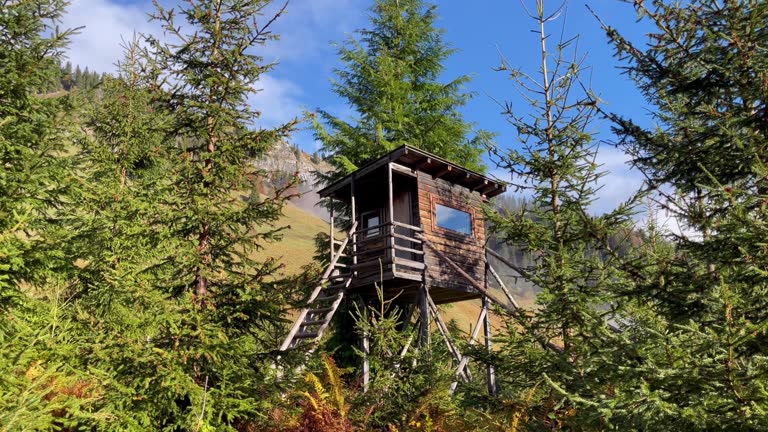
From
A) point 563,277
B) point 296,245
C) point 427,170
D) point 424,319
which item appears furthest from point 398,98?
point 296,245

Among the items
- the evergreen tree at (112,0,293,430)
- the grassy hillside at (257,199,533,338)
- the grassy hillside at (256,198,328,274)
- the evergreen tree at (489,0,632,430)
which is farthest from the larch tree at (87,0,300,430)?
the grassy hillside at (257,199,533,338)

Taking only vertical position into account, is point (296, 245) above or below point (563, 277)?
above

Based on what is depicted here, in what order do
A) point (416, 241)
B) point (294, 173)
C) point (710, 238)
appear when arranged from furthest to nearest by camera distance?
point (416, 241) → point (294, 173) → point (710, 238)

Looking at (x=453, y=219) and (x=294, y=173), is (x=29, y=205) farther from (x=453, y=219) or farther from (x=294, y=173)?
(x=453, y=219)

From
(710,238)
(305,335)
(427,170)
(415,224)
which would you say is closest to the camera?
(710,238)

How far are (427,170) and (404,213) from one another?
5.50 feet

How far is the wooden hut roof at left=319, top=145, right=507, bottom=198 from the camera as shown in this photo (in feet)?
50.2

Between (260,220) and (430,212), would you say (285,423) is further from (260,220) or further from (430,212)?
(430,212)

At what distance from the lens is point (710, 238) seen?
16.3 feet

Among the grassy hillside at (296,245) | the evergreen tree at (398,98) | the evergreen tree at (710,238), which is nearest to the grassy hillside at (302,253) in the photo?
the grassy hillside at (296,245)

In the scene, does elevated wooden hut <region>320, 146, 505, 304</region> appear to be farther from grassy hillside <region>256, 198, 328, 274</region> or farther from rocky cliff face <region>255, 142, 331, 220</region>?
grassy hillside <region>256, 198, 328, 274</region>

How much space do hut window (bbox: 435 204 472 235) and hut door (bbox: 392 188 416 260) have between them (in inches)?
39.1

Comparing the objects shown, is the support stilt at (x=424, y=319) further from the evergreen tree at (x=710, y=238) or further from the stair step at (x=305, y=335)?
the evergreen tree at (x=710, y=238)

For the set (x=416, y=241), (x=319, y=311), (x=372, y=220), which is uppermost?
(x=372, y=220)
